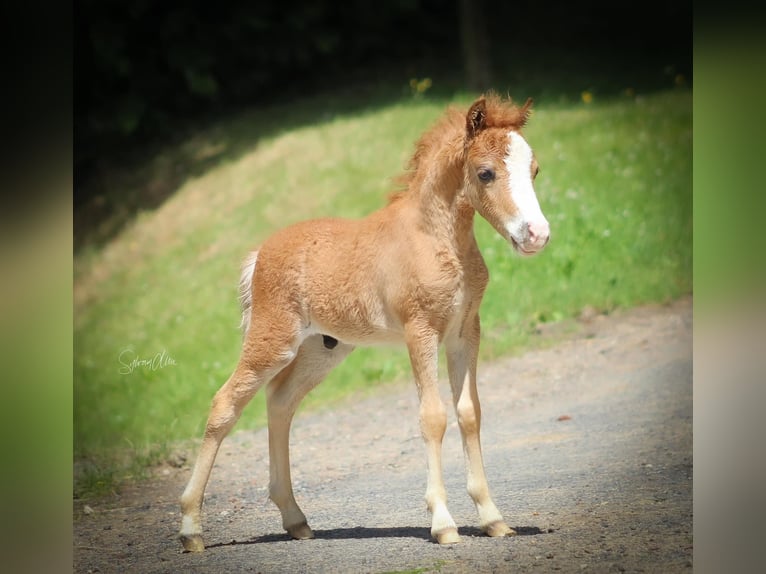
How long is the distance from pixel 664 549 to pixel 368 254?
1482 mm

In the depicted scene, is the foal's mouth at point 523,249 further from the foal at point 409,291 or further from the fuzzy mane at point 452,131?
the fuzzy mane at point 452,131

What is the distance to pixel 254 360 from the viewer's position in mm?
3855

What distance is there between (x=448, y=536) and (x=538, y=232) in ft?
3.51

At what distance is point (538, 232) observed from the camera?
11.0ft

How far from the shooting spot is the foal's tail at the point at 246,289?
400cm

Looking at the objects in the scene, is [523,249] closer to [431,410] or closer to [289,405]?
[431,410]

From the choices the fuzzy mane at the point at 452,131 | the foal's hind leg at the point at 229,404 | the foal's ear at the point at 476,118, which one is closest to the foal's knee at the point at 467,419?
the foal's hind leg at the point at 229,404

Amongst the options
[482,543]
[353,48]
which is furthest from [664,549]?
[353,48]

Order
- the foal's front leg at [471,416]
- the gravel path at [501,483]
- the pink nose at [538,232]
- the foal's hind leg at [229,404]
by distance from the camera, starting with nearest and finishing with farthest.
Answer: the pink nose at [538,232] → the foal's front leg at [471,416] → the gravel path at [501,483] → the foal's hind leg at [229,404]

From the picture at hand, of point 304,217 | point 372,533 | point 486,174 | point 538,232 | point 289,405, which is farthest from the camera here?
point 304,217

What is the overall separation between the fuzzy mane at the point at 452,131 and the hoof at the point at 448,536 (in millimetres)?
1176

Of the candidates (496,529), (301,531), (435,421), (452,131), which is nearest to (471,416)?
(435,421)
